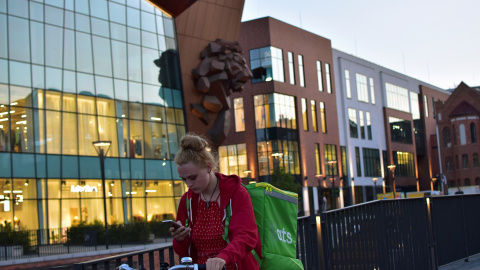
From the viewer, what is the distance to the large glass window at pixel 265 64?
6756 centimetres

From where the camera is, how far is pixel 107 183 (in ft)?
135

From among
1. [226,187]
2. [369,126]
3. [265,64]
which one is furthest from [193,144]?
[369,126]

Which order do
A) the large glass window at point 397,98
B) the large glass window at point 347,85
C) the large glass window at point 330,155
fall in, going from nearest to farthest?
the large glass window at point 330,155 < the large glass window at point 347,85 < the large glass window at point 397,98

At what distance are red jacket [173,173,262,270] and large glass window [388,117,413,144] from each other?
90032mm

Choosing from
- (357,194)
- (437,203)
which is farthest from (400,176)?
(437,203)

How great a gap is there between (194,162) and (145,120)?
132 ft

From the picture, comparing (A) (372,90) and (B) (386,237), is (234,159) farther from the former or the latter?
(B) (386,237)

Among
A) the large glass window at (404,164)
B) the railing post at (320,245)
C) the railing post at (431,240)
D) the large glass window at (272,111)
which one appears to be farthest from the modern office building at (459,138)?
the railing post at (320,245)

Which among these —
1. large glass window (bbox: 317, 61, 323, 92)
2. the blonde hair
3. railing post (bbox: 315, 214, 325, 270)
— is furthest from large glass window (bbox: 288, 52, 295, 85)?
the blonde hair

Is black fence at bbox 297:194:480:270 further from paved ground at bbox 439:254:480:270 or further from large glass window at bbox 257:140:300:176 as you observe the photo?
large glass window at bbox 257:140:300:176

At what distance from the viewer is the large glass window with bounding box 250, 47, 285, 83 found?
6756 cm

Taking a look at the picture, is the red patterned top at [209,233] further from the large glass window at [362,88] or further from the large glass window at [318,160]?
the large glass window at [362,88]

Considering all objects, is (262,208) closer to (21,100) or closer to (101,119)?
(21,100)

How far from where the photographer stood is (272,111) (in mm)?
67250
